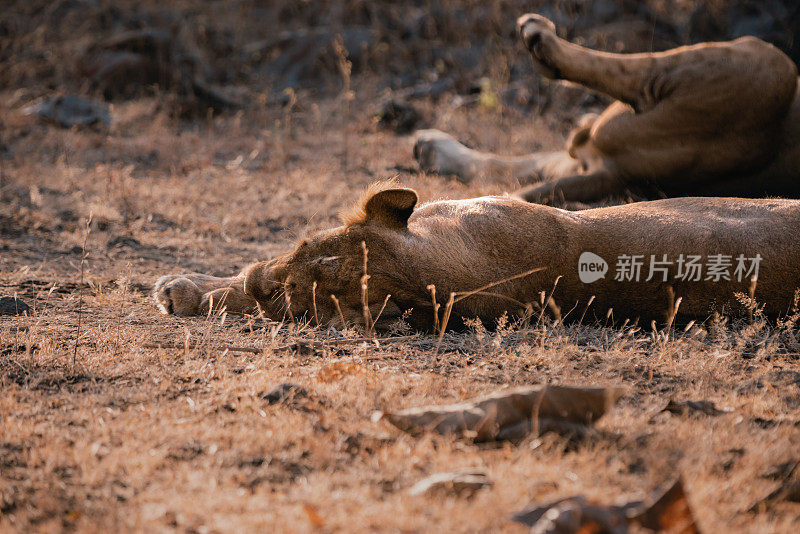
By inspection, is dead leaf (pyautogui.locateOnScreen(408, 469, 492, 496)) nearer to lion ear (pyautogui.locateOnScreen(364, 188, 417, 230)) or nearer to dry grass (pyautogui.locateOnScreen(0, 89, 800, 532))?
dry grass (pyautogui.locateOnScreen(0, 89, 800, 532))

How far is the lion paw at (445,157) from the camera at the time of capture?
674cm

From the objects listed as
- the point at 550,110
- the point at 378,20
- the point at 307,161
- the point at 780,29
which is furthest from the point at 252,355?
the point at 378,20

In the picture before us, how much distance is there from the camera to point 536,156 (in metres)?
6.77

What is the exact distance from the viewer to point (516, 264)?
370cm

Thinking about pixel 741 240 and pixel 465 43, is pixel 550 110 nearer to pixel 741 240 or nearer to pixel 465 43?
pixel 465 43

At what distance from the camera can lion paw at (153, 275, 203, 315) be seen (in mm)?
3982

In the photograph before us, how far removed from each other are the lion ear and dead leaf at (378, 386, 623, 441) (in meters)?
1.28

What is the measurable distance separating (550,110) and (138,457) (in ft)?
25.3

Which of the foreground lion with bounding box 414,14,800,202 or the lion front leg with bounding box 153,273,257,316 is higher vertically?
the foreground lion with bounding box 414,14,800,202

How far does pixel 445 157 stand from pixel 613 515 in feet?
17.6

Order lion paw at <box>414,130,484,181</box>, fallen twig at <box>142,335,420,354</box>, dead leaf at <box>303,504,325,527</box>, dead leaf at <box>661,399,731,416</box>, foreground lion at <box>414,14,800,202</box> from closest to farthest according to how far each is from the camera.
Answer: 1. dead leaf at <box>303,504,325,527</box>
2. dead leaf at <box>661,399,731,416</box>
3. fallen twig at <box>142,335,420,354</box>
4. foreground lion at <box>414,14,800,202</box>
5. lion paw at <box>414,130,484,181</box>

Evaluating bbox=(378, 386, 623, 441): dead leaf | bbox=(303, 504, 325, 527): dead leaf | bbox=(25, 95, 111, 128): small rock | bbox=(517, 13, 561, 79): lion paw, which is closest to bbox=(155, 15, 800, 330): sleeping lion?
bbox=(378, 386, 623, 441): dead leaf

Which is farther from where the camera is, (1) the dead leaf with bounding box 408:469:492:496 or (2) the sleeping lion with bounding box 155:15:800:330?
(2) the sleeping lion with bounding box 155:15:800:330

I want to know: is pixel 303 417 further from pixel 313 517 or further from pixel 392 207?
pixel 392 207
